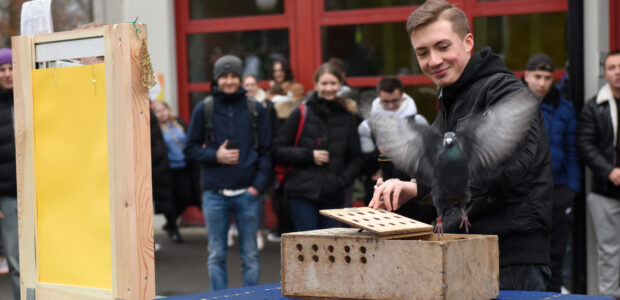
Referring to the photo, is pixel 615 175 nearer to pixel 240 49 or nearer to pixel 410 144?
pixel 410 144

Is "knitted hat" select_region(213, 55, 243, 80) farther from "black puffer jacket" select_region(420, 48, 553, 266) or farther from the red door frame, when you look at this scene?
the red door frame

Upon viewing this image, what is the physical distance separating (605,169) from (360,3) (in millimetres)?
4265

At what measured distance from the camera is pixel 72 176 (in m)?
3.31

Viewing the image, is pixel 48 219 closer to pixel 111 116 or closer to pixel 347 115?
pixel 111 116

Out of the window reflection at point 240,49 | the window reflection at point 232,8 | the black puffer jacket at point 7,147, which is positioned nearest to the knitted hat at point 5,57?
the black puffer jacket at point 7,147

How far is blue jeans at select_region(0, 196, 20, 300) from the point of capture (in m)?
5.68

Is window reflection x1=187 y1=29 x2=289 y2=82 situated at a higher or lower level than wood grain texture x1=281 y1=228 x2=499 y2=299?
higher

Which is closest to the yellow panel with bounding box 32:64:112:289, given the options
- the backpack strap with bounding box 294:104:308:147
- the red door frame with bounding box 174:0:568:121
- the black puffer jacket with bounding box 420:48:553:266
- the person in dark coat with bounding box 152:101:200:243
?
the black puffer jacket with bounding box 420:48:553:266

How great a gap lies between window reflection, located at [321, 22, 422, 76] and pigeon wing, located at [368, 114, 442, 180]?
6.67m

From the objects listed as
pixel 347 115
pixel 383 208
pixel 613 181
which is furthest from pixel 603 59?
pixel 383 208

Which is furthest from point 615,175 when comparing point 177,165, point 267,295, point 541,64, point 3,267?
point 3,267

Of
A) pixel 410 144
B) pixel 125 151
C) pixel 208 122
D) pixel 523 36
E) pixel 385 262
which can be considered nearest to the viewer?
pixel 385 262

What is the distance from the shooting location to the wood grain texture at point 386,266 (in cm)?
233

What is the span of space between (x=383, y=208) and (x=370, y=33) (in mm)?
6834
